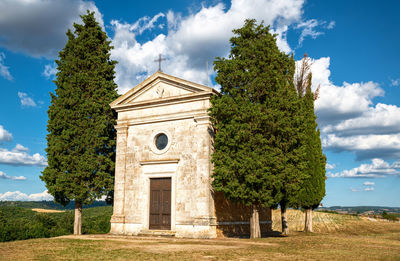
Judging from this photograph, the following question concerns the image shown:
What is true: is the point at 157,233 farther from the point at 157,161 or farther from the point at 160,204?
the point at 157,161

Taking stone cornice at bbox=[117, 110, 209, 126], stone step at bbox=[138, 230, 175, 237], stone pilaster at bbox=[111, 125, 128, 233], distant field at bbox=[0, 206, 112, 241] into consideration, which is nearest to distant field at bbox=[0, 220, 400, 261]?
stone step at bbox=[138, 230, 175, 237]

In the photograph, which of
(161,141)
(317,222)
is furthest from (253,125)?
(317,222)

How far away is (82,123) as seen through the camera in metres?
20.0

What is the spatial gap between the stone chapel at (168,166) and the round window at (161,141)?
0.05 ft

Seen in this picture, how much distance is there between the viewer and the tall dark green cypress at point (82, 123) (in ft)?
64.1

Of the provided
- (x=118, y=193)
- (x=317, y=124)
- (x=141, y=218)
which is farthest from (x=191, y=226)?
(x=317, y=124)

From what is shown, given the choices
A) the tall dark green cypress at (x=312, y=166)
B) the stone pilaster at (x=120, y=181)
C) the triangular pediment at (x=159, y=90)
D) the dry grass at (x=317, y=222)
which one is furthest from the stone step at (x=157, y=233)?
the dry grass at (x=317, y=222)

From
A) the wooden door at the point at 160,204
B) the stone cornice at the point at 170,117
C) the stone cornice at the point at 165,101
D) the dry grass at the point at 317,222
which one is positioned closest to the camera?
the stone cornice at the point at 170,117

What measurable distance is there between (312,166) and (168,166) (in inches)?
369

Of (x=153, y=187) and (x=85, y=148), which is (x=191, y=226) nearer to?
(x=153, y=187)

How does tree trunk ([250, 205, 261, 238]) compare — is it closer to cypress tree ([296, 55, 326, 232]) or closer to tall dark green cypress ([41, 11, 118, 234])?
cypress tree ([296, 55, 326, 232])

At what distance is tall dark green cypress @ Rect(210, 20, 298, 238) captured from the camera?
15789 mm

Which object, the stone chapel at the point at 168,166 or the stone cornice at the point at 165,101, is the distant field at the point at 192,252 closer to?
the stone chapel at the point at 168,166

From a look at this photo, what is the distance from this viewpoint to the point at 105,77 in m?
21.7
